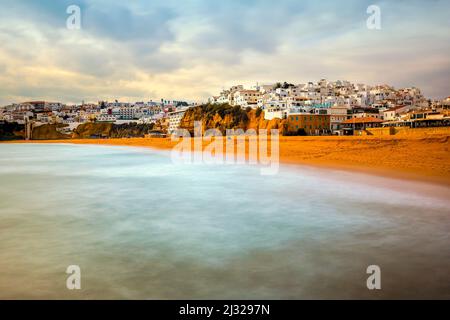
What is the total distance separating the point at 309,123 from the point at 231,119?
60.5 ft

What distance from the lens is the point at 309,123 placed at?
67.0 metres

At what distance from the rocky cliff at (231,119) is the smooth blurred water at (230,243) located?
187 ft

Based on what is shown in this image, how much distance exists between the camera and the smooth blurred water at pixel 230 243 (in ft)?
14.0

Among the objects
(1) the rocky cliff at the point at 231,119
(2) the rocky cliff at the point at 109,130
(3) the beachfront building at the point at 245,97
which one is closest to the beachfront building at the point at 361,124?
(1) the rocky cliff at the point at 231,119

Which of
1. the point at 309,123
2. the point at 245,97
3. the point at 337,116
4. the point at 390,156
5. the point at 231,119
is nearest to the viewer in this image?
the point at 390,156

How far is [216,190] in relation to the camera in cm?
1366

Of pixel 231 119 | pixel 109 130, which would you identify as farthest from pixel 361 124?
pixel 109 130

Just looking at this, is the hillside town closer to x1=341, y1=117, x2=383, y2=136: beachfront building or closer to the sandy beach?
x1=341, y1=117, x2=383, y2=136: beachfront building

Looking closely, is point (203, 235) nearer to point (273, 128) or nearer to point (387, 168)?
point (387, 168)

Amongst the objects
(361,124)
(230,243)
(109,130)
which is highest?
(109,130)

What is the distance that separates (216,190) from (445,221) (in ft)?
26.0

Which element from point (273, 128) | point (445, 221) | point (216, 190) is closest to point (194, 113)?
point (273, 128)

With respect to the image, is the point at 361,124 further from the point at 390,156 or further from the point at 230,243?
the point at 230,243

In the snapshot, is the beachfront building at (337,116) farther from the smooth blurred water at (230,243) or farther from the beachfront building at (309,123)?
the smooth blurred water at (230,243)
